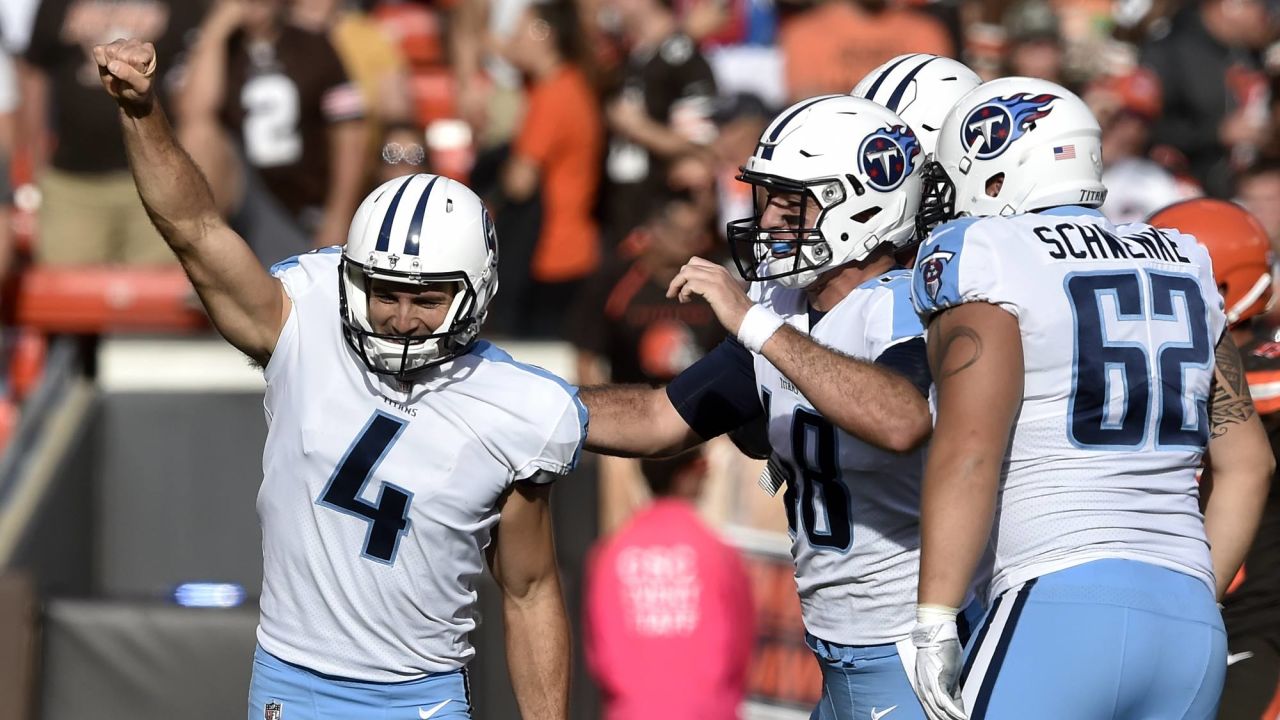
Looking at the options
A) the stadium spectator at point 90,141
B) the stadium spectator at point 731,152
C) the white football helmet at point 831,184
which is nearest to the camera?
the white football helmet at point 831,184

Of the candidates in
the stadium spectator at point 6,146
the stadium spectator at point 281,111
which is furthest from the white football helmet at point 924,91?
the stadium spectator at point 6,146

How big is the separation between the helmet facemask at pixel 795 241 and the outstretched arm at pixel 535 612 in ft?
2.52

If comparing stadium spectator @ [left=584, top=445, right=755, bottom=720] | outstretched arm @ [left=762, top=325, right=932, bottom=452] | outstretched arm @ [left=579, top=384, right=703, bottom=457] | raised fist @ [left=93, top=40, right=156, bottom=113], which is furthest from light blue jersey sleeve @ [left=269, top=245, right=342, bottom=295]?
stadium spectator @ [left=584, top=445, right=755, bottom=720]

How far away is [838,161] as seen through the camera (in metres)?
4.36

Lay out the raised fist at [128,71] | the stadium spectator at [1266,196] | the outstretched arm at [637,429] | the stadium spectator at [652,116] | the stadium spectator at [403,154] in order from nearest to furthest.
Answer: the raised fist at [128,71] → the outstretched arm at [637,429] → the stadium spectator at [1266,196] → the stadium spectator at [403,154] → the stadium spectator at [652,116]

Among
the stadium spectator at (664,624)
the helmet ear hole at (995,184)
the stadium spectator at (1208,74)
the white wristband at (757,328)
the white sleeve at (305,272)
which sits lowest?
the stadium spectator at (664,624)

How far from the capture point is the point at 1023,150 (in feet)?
13.2

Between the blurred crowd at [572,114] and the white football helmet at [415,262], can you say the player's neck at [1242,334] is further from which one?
the blurred crowd at [572,114]

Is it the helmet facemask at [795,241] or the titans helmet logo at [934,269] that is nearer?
the titans helmet logo at [934,269]

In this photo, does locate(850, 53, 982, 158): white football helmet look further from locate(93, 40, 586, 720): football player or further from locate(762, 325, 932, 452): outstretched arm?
locate(93, 40, 586, 720): football player

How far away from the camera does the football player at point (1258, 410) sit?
192 inches

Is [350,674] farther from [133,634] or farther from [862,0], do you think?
[862,0]

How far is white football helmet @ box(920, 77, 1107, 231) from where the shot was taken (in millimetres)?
4027

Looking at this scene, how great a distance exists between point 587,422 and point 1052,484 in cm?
114
